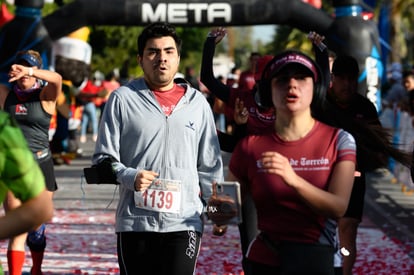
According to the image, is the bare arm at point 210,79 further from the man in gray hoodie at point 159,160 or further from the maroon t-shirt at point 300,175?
the maroon t-shirt at point 300,175

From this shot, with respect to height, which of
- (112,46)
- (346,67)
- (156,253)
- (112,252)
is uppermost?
(346,67)

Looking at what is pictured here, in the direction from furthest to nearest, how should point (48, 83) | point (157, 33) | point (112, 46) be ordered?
1. point (112, 46)
2. point (48, 83)
3. point (157, 33)

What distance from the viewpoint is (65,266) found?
29.4 ft

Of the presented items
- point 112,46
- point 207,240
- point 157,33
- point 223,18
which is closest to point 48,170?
point 157,33

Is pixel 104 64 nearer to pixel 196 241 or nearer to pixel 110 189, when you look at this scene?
pixel 110 189

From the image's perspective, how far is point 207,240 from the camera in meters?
10.6

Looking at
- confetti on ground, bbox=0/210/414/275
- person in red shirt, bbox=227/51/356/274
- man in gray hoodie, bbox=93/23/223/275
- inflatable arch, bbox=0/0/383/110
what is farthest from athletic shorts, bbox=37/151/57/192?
inflatable arch, bbox=0/0/383/110

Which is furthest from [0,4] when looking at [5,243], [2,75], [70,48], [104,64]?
[104,64]

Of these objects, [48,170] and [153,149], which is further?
[48,170]

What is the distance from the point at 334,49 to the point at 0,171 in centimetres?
1410

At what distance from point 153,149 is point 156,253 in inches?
21.4

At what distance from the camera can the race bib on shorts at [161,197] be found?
518 centimetres

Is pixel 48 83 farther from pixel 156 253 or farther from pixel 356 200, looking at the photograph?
Answer: pixel 156 253

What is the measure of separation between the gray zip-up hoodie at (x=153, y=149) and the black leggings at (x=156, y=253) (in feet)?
0.16
